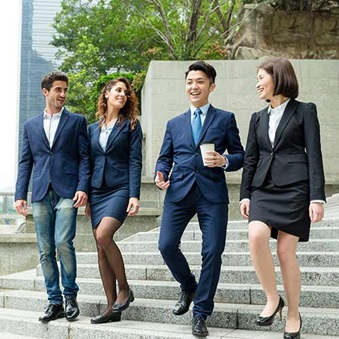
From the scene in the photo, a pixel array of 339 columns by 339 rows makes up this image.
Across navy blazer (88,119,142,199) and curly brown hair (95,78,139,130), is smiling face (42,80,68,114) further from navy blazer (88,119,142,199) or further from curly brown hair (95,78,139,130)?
navy blazer (88,119,142,199)

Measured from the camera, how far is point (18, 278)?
226 inches

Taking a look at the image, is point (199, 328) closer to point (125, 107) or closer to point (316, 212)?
point (316, 212)

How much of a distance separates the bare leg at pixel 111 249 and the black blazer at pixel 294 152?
1.21m

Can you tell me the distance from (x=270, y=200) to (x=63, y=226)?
71.4 inches

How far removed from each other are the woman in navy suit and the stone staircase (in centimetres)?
28

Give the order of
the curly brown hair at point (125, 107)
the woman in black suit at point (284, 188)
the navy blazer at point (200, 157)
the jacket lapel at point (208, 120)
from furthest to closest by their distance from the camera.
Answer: the curly brown hair at point (125, 107) → the jacket lapel at point (208, 120) → the navy blazer at point (200, 157) → the woman in black suit at point (284, 188)

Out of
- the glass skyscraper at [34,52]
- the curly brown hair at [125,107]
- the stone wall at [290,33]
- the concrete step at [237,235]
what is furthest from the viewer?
the glass skyscraper at [34,52]

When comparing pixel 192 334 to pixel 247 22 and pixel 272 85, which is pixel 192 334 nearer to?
pixel 272 85

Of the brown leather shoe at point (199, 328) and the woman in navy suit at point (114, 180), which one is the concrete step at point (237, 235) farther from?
the brown leather shoe at point (199, 328)

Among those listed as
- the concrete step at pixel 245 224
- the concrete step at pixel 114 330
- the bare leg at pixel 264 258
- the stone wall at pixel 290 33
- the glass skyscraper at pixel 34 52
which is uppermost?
the glass skyscraper at pixel 34 52

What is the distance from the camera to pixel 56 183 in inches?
162

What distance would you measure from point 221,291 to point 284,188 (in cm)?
149

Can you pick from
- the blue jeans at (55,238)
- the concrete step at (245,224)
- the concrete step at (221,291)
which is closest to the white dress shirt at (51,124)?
the blue jeans at (55,238)

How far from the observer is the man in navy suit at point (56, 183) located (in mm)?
4094
